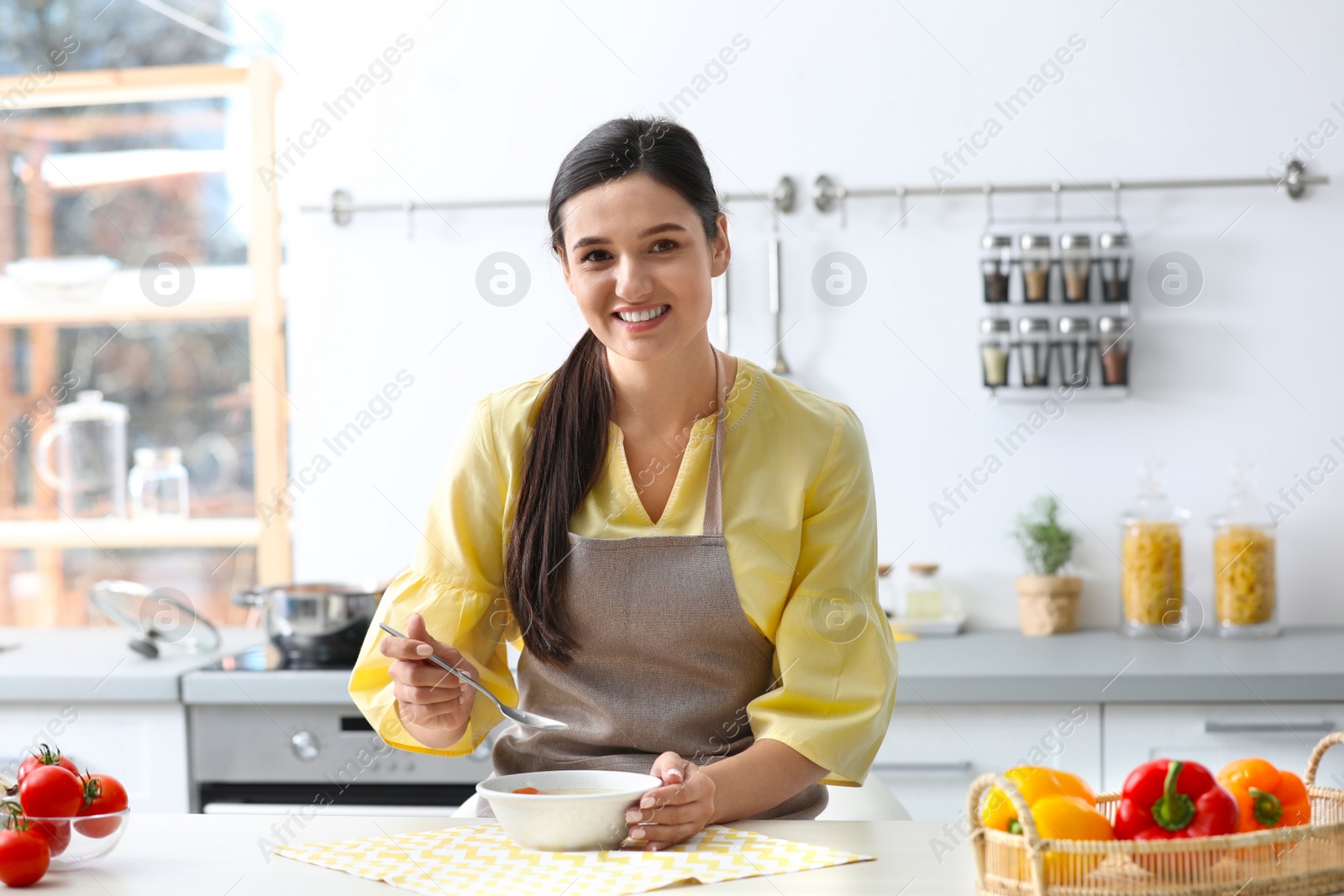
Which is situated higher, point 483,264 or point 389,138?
point 389,138

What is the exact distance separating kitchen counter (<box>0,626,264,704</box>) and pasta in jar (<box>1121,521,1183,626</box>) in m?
1.52

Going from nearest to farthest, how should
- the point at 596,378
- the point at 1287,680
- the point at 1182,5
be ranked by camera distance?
1. the point at 596,378
2. the point at 1287,680
3. the point at 1182,5

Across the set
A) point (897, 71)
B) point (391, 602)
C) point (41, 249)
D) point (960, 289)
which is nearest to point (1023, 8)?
point (897, 71)

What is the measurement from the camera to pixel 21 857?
909 millimetres

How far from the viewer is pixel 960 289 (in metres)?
2.30

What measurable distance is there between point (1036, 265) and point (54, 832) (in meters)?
1.76

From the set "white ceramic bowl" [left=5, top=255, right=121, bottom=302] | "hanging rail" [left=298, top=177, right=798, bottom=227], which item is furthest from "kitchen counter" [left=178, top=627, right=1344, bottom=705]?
"white ceramic bowl" [left=5, top=255, right=121, bottom=302]

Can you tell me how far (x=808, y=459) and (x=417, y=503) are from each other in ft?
4.07

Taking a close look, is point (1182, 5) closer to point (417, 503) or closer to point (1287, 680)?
point (1287, 680)

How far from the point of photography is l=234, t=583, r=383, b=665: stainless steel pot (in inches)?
78.0

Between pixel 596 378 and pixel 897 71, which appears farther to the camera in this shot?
pixel 897 71

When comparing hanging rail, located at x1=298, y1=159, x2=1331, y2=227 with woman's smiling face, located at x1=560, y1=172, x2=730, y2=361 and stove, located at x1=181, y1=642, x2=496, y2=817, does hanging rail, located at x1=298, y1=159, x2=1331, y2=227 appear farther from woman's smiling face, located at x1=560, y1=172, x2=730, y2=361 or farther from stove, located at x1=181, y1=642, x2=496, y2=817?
woman's smiling face, located at x1=560, y1=172, x2=730, y2=361

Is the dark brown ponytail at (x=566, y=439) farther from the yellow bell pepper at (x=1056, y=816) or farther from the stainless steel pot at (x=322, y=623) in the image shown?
the stainless steel pot at (x=322, y=623)

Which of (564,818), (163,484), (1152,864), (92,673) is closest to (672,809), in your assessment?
(564,818)
